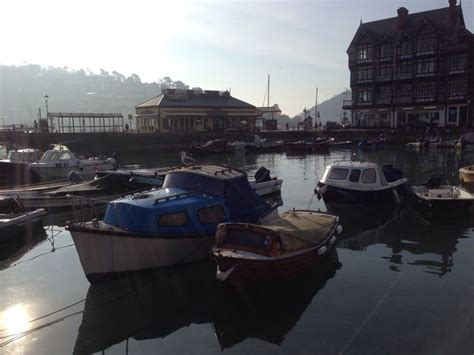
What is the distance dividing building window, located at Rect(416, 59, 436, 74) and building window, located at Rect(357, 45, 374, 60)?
31.8ft

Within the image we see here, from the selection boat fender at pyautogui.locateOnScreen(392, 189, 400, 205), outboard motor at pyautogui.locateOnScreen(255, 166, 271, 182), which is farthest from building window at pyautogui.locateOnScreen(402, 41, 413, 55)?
boat fender at pyautogui.locateOnScreen(392, 189, 400, 205)

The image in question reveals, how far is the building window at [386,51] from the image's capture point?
84062mm

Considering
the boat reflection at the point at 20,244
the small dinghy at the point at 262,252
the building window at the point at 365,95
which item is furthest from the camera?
the building window at the point at 365,95

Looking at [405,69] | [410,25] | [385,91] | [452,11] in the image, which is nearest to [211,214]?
[405,69]

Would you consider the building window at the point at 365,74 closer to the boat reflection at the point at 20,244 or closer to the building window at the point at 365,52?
the building window at the point at 365,52

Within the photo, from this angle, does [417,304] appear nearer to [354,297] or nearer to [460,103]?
[354,297]

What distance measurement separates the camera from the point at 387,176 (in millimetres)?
27047

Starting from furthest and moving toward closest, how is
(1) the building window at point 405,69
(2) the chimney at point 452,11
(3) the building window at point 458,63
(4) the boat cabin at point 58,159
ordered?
(1) the building window at point 405,69 < (2) the chimney at point 452,11 < (3) the building window at point 458,63 < (4) the boat cabin at point 58,159

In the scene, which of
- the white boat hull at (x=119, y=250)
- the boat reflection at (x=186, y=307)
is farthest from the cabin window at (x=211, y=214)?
the boat reflection at (x=186, y=307)

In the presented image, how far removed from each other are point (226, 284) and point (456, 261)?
8.57m

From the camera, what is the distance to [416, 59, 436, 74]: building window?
261 feet

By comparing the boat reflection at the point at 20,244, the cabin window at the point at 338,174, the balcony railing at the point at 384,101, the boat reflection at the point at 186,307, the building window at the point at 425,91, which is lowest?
the boat reflection at the point at 186,307

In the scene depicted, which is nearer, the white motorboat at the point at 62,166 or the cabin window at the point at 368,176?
the cabin window at the point at 368,176

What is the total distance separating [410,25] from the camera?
8381cm
